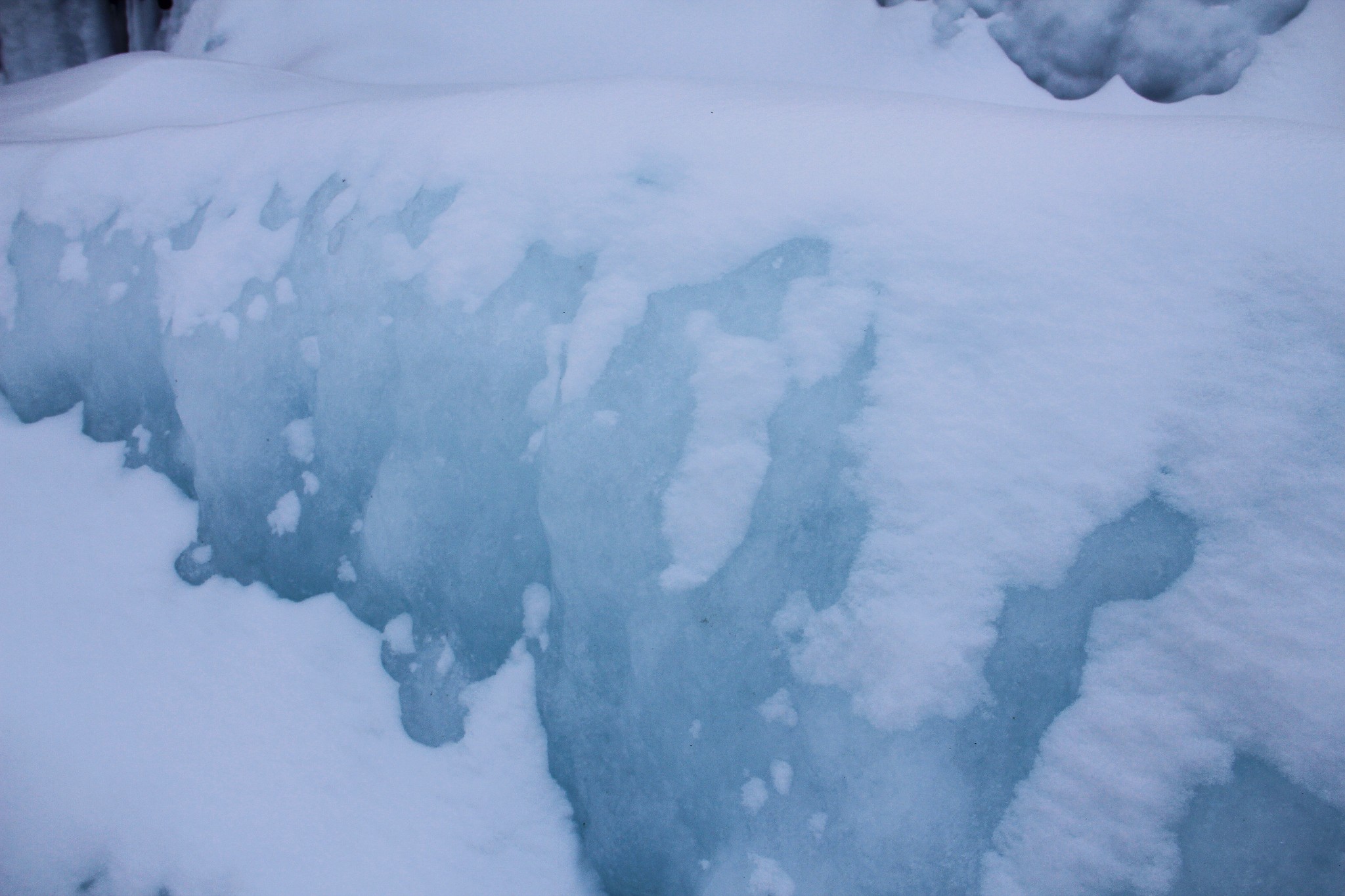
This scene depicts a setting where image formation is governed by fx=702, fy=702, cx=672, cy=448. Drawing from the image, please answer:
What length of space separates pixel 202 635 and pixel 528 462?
0.71m

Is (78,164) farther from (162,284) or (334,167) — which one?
(334,167)

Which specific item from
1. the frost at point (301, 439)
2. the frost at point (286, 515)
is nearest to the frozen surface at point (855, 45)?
the frost at point (301, 439)

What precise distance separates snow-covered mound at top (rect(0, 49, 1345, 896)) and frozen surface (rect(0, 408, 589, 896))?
0.18 ft

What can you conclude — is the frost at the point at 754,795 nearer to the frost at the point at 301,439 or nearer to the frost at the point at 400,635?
the frost at the point at 400,635

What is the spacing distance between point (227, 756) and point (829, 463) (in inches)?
40.3

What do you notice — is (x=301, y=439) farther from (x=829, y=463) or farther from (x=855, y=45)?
(x=855, y=45)

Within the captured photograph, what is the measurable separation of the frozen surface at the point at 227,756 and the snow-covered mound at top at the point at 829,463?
55 mm

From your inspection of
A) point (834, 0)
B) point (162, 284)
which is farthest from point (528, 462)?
point (834, 0)

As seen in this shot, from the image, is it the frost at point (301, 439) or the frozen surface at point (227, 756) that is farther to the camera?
the frost at point (301, 439)

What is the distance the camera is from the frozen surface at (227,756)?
0.97 meters

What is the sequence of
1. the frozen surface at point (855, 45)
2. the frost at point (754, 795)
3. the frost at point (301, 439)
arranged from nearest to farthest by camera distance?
1. the frost at point (754, 795)
2. the frost at point (301, 439)
3. the frozen surface at point (855, 45)

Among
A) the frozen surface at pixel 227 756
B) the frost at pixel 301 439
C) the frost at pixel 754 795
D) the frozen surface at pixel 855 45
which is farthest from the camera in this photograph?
the frozen surface at pixel 855 45

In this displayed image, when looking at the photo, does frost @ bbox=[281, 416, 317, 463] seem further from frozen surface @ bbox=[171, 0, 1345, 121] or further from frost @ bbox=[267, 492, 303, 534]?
frozen surface @ bbox=[171, 0, 1345, 121]

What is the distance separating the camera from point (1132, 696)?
0.69 meters
